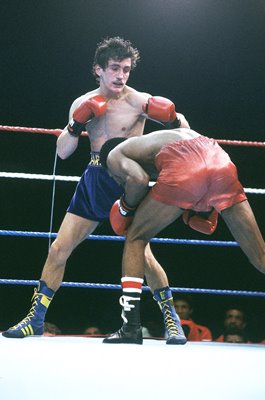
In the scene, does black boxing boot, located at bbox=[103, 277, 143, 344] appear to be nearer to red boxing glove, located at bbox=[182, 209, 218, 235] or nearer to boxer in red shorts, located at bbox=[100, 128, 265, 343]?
boxer in red shorts, located at bbox=[100, 128, 265, 343]

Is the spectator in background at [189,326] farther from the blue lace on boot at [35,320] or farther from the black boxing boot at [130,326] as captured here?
the black boxing boot at [130,326]

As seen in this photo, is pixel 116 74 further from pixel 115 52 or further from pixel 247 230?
pixel 247 230

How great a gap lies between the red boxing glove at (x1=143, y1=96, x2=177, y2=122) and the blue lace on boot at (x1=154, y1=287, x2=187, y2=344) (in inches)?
22.0

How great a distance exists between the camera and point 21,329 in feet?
7.16

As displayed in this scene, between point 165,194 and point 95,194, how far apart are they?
41 centimetres

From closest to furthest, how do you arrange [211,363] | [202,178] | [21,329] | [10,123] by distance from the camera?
[211,363] → [202,178] → [21,329] → [10,123]

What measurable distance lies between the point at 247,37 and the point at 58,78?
1.42 m

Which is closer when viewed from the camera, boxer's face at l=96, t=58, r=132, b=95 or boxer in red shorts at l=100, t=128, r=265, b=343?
boxer in red shorts at l=100, t=128, r=265, b=343

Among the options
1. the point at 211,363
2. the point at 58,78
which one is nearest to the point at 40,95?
the point at 58,78

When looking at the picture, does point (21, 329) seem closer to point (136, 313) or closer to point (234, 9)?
point (136, 313)

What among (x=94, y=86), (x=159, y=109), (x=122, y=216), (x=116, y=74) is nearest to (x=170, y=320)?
(x=122, y=216)

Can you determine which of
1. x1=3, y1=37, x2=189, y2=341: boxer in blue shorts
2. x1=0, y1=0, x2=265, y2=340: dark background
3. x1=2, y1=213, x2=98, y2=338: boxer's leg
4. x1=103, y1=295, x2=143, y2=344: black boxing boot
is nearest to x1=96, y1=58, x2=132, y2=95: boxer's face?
x1=3, y1=37, x2=189, y2=341: boxer in blue shorts

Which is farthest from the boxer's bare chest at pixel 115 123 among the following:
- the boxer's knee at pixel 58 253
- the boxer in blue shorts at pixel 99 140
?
the boxer's knee at pixel 58 253

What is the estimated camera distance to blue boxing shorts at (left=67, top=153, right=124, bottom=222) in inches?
93.2
